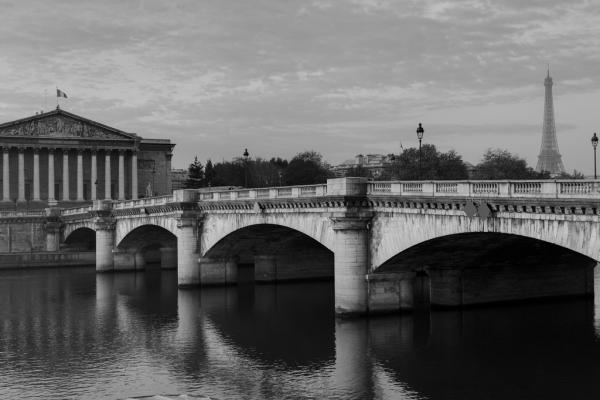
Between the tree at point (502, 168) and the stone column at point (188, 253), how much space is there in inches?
1985

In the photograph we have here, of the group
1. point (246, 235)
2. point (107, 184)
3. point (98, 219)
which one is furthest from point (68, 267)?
point (107, 184)

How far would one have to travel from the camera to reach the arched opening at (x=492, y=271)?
42.6 metres

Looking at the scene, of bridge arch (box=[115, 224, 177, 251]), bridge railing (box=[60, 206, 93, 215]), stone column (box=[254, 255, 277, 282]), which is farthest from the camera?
bridge railing (box=[60, 206, 93, 215])

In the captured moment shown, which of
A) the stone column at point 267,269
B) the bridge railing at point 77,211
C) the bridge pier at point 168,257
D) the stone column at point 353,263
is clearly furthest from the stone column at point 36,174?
the stone column at point 353,263

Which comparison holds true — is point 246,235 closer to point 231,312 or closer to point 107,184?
point 231,312

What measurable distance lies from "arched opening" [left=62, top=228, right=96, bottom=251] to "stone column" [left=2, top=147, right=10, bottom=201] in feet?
117

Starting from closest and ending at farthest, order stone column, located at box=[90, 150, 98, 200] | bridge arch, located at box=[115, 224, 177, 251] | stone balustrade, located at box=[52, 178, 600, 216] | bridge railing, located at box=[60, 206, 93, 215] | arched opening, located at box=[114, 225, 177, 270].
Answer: stone balustrade, located at box=[52, 178, 600, 216], bridge arch, located at box=[115, 224, 177, 251], arched opening, located at box=[114, 225, 177, 270], bridge railing, located at box=[60, 206, 93, 215], stone column, located at box=[90, 150, 98, 200]

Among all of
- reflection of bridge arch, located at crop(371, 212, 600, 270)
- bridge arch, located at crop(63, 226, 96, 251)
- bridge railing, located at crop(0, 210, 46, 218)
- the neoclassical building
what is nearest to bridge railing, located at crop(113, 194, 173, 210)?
bridge arch, located at crop(63, 226, 96, 251)

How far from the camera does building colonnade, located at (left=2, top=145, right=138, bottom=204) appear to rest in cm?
13288

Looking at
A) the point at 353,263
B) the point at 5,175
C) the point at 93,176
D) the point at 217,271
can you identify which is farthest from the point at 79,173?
the point at 353,263

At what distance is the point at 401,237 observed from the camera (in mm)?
41219

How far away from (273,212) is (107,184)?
94459mm

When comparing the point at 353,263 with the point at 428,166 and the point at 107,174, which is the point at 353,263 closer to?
the point at 428,166

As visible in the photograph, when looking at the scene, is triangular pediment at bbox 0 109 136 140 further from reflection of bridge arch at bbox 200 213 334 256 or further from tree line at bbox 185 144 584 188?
reflection of bridge arch at bbox 200 213 334 256
